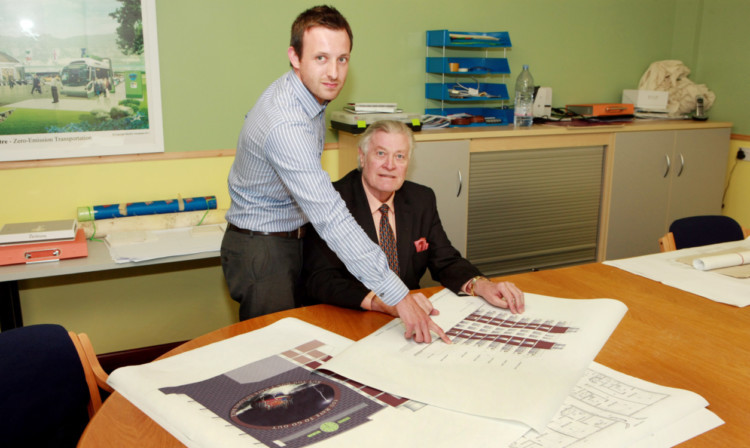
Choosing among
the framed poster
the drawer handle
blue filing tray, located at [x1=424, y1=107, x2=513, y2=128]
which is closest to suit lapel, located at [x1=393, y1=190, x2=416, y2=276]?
Answer: the drawer handle

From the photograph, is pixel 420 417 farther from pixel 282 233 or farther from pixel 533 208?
pixel 533 208

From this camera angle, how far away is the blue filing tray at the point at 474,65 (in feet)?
11.1

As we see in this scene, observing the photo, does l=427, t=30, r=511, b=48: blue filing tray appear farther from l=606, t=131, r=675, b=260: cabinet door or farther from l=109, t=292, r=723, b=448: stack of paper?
l=109, t=292, r=723, b=448: stack of paper

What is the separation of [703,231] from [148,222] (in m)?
2.40

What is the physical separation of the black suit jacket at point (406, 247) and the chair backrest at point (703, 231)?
3.43ft

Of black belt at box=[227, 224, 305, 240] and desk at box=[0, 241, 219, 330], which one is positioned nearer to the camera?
black belt at box=[227, 224, 305, 240]

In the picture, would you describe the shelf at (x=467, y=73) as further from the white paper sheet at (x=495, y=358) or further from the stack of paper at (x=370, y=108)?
the white paper sheet at (x=495, y=358)

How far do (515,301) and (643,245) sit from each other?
2664mm

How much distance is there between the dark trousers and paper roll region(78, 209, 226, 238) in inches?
32.3

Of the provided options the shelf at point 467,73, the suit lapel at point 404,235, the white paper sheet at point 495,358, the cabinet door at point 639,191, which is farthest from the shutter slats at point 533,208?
the white paper sheet at point 495,358

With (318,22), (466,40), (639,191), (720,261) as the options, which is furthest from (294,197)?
(639,191)

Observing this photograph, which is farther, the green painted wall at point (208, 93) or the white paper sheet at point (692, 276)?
the green painted wall at point (208, 93)

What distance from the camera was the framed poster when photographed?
2596mm

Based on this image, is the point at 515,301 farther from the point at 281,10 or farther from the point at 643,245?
the point at 643,245
